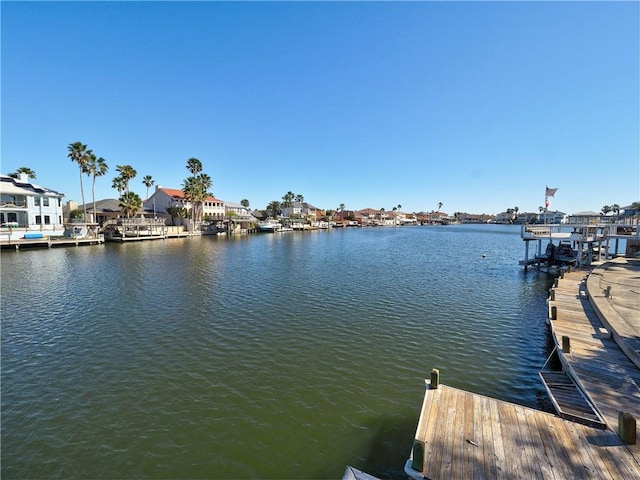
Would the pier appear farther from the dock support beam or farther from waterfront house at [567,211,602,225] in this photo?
waterfront house at [567,211,602,225]

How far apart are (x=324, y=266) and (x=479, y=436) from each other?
28.4m

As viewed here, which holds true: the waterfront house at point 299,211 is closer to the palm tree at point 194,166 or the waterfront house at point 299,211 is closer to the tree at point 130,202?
the palm tree at point 194,166

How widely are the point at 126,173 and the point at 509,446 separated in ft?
266

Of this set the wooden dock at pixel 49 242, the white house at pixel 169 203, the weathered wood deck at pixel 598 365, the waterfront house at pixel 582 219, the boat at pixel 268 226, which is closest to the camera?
the weathered wood deck at pixel 598 365

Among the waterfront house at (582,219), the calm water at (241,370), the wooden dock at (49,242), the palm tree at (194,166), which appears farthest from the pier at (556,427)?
the palm tree at (194,166)

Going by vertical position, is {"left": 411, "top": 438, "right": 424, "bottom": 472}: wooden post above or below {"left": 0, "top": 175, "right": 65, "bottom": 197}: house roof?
below

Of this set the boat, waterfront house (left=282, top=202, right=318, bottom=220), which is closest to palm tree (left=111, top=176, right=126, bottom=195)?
the boat

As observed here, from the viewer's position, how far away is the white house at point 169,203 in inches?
3314

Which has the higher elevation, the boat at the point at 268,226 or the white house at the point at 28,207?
the white house at the point at 28,207

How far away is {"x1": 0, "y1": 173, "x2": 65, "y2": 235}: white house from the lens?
50713 millimetres

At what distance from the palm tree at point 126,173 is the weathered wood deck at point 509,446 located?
78.3m

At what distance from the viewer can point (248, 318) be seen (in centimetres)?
1688

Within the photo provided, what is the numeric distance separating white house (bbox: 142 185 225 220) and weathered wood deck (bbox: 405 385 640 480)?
85.8 m

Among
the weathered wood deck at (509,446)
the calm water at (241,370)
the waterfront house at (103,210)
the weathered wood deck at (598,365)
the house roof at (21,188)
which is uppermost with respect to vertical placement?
the house roof at (21,188)
